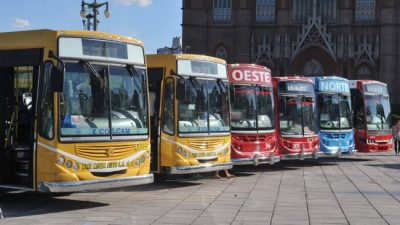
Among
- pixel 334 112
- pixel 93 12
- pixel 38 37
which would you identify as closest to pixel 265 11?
pixel 93 12

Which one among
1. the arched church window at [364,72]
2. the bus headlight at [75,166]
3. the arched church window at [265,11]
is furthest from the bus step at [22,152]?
the arched church window at [265,11]

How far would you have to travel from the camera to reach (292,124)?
19.5m

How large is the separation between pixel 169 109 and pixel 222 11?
2077 inches

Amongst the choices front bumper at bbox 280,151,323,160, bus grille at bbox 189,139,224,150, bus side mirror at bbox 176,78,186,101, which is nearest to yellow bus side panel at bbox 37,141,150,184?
bus side mirror at bbox 176,78,186,101

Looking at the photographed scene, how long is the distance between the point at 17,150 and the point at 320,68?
181ft

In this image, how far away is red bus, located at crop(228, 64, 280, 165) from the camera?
16562mm

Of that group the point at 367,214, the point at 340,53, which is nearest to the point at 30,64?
the point at 367,214

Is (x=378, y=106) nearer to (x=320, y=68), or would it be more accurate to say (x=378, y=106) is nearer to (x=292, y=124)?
(x=292, y=124)

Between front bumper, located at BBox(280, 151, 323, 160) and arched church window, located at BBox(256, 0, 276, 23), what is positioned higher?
arched church window, located at BBox(256, 0, 276, 23)

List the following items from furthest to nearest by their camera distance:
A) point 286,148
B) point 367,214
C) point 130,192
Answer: point 286,148 < point 130,192 < point 367,214

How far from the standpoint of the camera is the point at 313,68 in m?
63.8

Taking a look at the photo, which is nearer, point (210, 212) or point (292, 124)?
point (210, 212)

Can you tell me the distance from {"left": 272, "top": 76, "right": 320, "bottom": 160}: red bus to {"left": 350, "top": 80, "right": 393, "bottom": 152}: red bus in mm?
4296

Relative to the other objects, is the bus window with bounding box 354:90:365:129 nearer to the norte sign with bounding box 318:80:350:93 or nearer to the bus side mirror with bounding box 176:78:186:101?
the norte sign with bounding box 318:80:350:93
